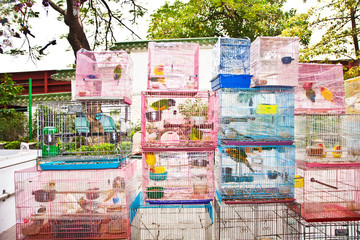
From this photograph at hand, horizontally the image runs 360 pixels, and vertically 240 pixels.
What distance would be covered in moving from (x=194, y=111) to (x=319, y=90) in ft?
4.13

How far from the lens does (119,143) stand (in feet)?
→ 7.87

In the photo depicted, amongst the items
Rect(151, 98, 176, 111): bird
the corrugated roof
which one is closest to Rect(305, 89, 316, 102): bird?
Rect(151, 98, 176, 111): bird


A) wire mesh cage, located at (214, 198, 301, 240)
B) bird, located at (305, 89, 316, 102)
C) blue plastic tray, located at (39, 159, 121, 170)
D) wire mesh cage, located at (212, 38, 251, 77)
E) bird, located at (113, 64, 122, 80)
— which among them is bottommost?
wire mesh cage, located at (214, 198, 301, 240)

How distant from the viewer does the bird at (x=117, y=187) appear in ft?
7.20

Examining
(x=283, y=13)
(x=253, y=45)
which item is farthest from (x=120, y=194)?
(x=283, y=13)

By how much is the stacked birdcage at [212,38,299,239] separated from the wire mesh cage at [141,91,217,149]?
0.43 feet

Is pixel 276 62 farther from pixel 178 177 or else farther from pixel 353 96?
pixel 178 177

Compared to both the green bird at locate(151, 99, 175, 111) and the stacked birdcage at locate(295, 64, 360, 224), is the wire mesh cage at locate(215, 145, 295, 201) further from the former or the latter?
the green bird at locate(151, 99, 175, 111)

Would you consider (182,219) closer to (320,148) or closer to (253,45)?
(320,148)

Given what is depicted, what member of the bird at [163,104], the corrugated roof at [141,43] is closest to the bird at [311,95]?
the bird at [163,104]

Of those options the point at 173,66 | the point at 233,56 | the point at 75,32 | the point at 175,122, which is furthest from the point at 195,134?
the point at 75,32

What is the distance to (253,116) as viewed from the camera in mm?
2279

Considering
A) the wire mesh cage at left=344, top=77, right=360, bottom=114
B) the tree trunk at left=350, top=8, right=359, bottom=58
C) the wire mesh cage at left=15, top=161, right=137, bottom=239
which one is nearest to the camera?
the wire mesh cage at left=15, top=161, right=137, bottom=239

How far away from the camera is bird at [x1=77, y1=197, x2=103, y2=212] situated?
219 centimetres
